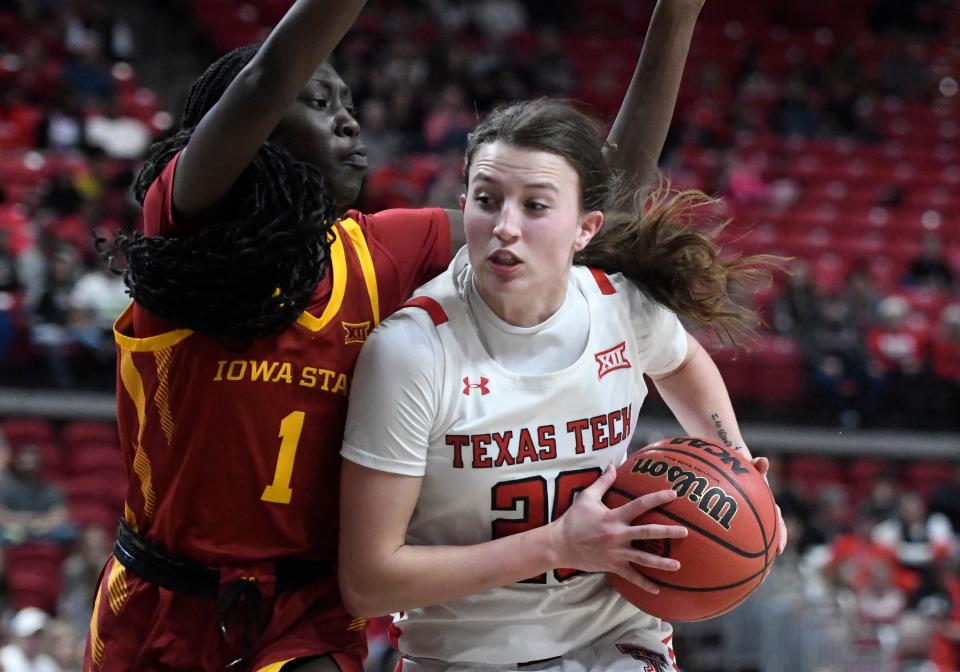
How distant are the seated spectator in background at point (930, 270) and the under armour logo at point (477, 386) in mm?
9994

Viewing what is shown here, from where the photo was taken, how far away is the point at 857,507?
9.84 m

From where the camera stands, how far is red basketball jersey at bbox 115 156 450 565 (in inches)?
103

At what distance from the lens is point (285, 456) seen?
8.69 feet

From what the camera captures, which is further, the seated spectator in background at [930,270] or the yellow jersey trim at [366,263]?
the seated spectator in background at [930,270]

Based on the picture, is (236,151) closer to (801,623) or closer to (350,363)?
(350,363)

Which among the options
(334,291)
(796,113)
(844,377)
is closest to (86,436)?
(844,377)

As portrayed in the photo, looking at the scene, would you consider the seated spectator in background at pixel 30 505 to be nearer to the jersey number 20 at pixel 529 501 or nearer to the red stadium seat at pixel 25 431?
the red stadium seat at pixel 25 431

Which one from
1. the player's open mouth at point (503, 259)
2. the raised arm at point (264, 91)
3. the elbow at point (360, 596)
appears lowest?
the elbow at point (360, 596)

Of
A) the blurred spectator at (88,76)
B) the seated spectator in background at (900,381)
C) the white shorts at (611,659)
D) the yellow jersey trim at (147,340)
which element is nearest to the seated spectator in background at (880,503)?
the seated spectator in background at (900,381)

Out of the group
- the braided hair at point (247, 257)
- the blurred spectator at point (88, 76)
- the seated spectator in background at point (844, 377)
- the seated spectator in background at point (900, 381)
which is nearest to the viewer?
the braided hair at point (247, 257)

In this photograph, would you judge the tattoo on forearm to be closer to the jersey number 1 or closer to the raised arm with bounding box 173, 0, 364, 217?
the jersey number 1

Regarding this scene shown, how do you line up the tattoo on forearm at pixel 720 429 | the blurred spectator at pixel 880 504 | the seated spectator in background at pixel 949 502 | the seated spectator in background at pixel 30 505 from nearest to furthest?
the tattoo on forearm at pixel 720 429, the seated spectator in background at pixel 30 505, the blurred spectator at pixel 880 504, the seated spectator in background at pixel 949 502

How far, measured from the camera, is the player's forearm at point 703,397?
3.25 metres

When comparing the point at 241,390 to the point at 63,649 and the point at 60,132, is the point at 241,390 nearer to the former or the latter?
the point at 63,649
